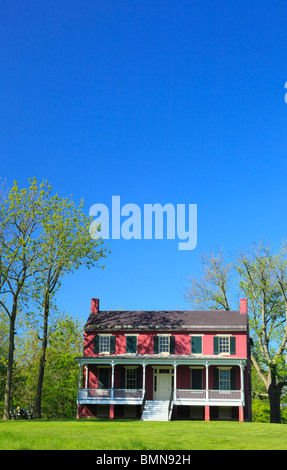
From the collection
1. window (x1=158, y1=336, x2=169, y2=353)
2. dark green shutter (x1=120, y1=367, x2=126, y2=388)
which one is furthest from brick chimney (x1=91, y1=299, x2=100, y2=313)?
window (x1=158, y1=336, x2=169, y2=353)

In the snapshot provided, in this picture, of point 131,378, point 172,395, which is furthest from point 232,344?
point 131,378

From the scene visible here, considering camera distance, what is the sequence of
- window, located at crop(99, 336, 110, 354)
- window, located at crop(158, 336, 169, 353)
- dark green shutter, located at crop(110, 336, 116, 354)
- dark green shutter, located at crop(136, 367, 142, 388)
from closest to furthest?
dark green shutter, located at crop(136, 367, 142, 388), window, located at crop(158, 336, 169, 353), dark green shutter, located at crop(110, 336, 116, 354), window, located at crop(99, 336, 110, 354)

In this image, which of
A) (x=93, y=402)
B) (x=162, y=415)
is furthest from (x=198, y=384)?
(x=93, y=402)

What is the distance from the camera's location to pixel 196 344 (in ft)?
138

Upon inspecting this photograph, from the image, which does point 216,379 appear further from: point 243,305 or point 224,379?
point 243,305

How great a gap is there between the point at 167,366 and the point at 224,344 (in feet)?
14.5

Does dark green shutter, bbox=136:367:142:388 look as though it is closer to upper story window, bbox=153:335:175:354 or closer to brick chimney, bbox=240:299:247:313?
upper story window, bbox=153:335:175:354

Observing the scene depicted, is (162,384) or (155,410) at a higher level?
(162,384)

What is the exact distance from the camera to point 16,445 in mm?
17250

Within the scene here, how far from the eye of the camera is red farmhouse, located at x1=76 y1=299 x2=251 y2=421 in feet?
129

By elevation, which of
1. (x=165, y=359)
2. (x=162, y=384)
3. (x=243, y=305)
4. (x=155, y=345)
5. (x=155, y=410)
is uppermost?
(x=243, y=305)

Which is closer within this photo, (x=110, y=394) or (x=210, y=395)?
(x=210, y=395)

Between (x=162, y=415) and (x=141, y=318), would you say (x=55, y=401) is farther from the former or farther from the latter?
(x=162, y=415)

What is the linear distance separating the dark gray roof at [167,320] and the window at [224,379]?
10.2 feet
